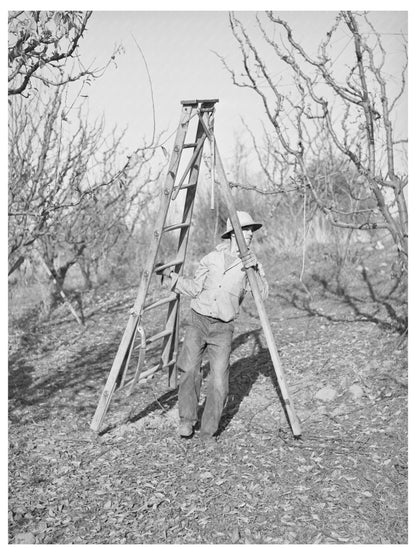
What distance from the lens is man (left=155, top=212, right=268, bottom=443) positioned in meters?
4.93

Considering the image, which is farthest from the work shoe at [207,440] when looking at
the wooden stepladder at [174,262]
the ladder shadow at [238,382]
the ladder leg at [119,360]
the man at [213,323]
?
the ladder leg at [119,360]

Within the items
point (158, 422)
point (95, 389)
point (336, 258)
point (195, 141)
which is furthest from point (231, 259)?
point (336, 258)

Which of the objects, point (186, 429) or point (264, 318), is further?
point (186, 429)

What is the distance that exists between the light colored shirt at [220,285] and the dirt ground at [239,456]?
1061 millimetres

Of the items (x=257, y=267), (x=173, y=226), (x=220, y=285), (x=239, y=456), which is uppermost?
(x=173, y=226)

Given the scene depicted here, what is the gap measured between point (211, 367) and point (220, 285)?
658 millimetres

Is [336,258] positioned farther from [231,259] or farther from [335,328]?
[231,259]

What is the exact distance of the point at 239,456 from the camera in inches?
187

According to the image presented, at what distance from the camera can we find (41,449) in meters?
5.14

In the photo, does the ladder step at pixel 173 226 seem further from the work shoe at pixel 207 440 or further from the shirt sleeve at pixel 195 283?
the work shoe at pixel 207 440

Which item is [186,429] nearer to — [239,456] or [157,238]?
[239,456]

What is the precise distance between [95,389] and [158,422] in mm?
1482

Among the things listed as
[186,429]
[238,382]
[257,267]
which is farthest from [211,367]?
[238,382]

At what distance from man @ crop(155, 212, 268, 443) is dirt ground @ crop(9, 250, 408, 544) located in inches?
10.1
